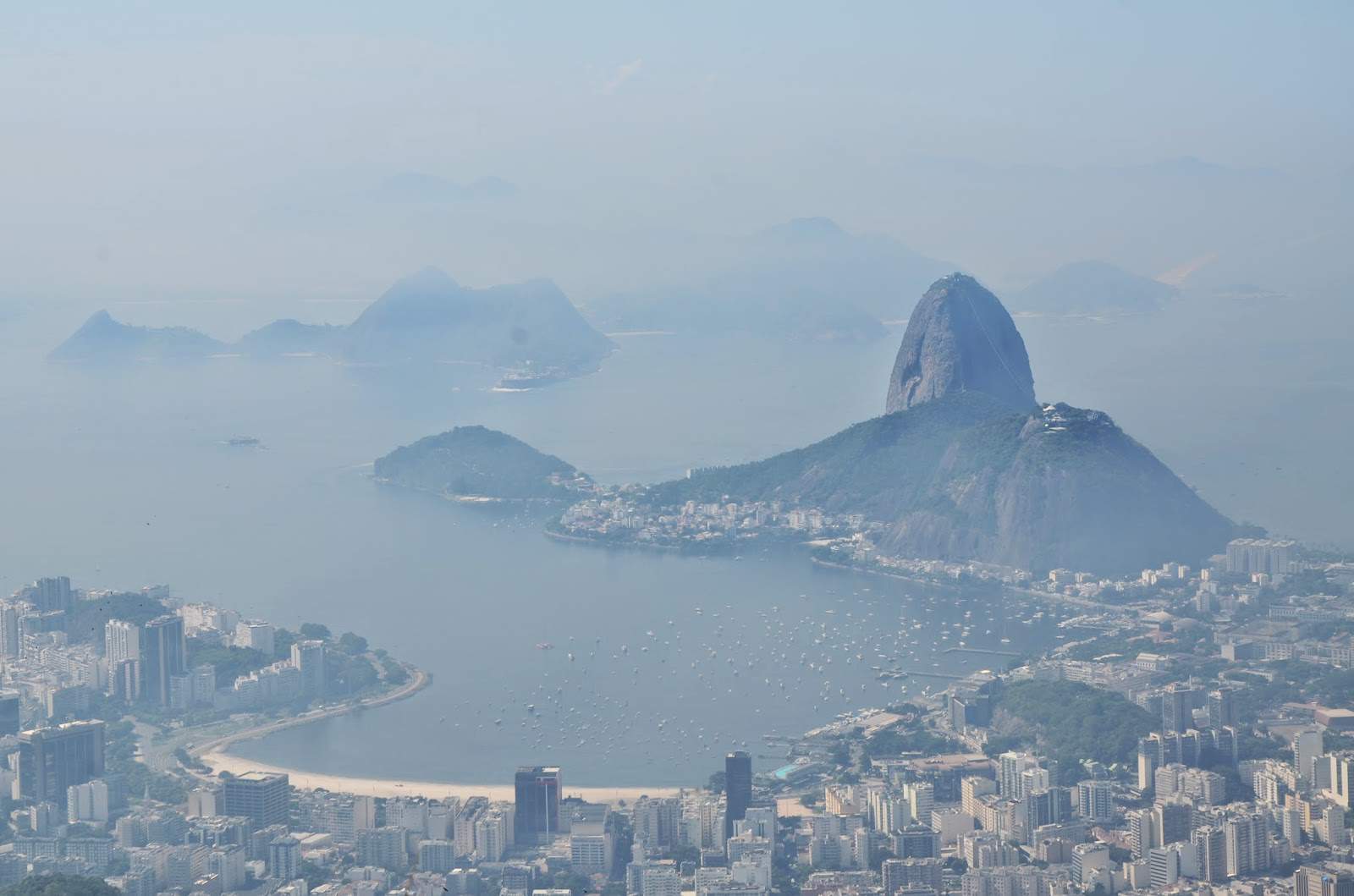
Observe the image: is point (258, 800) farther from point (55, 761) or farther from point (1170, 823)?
point (1170, 823)

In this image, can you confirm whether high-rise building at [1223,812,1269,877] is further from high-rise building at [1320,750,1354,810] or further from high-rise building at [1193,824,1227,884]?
high-rise building at [1320,750,1354,810]

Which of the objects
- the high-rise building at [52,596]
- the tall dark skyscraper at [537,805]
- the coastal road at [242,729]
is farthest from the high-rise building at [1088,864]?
the high-rise building at [52,596]

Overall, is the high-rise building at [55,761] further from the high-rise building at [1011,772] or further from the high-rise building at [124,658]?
the high-rise building at [1011,772]

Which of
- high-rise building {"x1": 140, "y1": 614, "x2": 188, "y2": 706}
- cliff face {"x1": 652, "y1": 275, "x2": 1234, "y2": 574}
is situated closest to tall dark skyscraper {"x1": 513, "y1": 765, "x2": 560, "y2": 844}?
high-rise building {"x1": 140, "y1": 614, "x2": 188, "y2": 706}

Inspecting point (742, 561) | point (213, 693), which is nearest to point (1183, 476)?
point (742, 561)

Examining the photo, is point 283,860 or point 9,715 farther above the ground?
point 9,715

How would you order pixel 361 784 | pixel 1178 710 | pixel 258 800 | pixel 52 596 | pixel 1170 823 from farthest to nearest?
pixel 52 596, pixel 1178 710, pixel 361 784, pixel 258 800, pixel 1170 823

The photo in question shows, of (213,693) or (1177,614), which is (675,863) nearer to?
(213,693)

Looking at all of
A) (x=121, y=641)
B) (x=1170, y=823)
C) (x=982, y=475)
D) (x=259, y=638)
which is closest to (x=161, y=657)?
(x=121, y=641)
